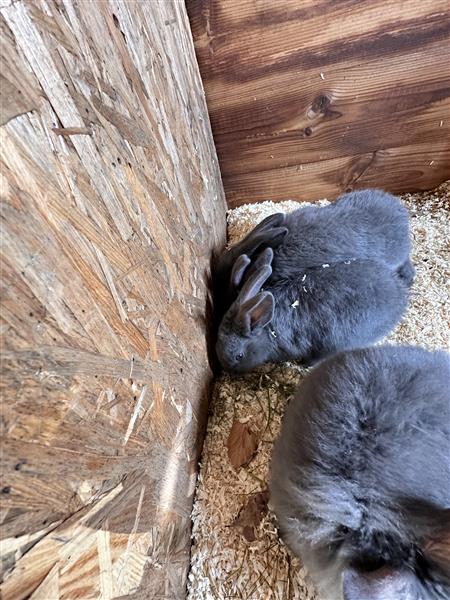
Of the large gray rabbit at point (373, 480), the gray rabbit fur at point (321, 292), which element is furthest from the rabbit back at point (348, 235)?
the large gray rabbit at point (373, 480)

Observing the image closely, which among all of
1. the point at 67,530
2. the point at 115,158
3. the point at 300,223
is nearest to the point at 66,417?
the point at 67,530

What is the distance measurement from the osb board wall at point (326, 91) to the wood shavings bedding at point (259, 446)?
0.19 m

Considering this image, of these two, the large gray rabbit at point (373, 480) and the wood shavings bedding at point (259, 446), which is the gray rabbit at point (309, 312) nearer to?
the wood shavings bedding at point (259, 446)

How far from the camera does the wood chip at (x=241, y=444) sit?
1509 mm

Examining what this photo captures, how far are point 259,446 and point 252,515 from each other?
0.23 meters

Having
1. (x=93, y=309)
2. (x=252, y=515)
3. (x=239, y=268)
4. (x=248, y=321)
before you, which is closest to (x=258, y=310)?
(x=248, y=321)

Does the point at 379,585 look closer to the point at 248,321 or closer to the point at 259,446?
the point at 259,446

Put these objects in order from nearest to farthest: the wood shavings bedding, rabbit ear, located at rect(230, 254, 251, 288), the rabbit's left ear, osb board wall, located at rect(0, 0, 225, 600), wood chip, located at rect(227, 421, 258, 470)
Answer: osb board wall, located at rect(0, 0, 225, 600), the rabbit's left ear, the wood shavings bedding, wood chip, located at rect(227, 421, 258, 470), rabbit ear, located at rect(230, 254, 251, 288)

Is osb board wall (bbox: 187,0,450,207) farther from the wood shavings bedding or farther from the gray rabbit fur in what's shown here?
the gray rabbit fur

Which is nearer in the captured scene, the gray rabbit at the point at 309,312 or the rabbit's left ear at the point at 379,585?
the rabbit's left ear at the point at 379,585

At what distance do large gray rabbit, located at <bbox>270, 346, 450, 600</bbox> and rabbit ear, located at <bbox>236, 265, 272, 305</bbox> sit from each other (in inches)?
17.2

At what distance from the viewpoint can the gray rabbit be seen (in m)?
1.56

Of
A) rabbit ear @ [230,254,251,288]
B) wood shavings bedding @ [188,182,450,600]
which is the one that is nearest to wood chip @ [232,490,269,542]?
wood shavings bedding @ [188,182,450,600]

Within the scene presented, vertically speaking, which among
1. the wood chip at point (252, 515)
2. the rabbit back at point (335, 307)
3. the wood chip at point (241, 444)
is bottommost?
the wood chip at point (252, 515)
